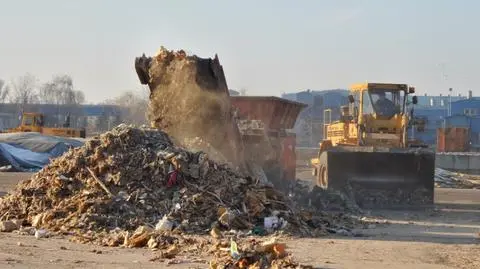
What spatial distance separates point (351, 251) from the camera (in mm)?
12656

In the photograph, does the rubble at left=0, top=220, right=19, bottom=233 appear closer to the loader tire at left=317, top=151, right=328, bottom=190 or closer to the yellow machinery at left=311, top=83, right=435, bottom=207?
the loader tire at left=317, top=151, right=328, bottom=190

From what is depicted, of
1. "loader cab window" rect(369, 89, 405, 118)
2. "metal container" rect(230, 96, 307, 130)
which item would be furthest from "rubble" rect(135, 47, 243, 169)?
"loader cab window" rect(369, 89, 405, 118)

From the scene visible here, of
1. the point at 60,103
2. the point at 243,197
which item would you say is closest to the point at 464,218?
the point at 243,197

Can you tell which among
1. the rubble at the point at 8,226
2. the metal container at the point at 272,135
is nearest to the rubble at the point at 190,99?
the metal container at the point at 272,135

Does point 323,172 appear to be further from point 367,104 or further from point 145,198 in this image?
point 145,198

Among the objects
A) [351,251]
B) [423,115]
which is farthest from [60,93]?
[351,251]

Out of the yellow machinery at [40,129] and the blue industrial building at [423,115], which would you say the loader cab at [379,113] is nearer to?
the blue industrial building at [423,115]

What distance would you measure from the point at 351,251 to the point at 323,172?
31.6ft

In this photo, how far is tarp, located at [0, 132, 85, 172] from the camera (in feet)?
137

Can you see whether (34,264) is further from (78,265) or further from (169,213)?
(169,213)

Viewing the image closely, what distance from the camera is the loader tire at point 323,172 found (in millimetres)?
21797

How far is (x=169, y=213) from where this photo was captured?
1446 cm

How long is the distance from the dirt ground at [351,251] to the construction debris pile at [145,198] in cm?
80

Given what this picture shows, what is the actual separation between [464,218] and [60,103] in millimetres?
104211
